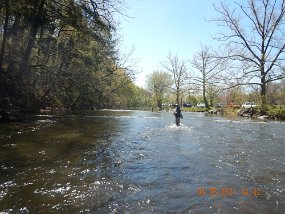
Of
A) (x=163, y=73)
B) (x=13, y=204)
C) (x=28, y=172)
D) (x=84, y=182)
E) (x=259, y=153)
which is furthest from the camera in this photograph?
(x=163, y=73)

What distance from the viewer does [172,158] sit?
9617 millimetres

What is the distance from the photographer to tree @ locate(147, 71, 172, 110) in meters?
80.4

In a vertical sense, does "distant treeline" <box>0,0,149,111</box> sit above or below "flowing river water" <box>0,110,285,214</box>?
above

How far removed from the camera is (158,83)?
8262 centimetres

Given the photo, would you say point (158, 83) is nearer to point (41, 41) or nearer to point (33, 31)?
point (41, 41)

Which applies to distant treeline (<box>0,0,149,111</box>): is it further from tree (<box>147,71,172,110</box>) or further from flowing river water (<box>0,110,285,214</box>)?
tree (<box>147,71,172,110</box>)

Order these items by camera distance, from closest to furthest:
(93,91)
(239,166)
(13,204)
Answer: (13,204) → (239,166) → (93,91)

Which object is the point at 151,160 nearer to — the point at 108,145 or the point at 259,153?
the point at 108,145

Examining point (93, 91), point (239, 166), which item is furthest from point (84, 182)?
point (93, 91)

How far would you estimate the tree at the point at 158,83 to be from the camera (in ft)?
264

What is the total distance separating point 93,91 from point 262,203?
22894 mm
